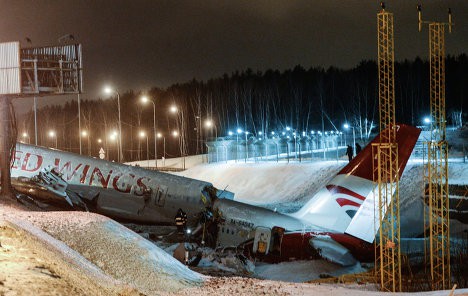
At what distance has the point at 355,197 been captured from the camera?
22.5m

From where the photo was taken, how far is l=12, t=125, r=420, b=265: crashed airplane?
2198cm

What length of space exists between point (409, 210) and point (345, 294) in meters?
26.3

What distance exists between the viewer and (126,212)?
27609 mm

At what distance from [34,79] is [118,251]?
13217 millimetres

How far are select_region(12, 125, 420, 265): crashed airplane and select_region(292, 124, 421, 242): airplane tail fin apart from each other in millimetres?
43

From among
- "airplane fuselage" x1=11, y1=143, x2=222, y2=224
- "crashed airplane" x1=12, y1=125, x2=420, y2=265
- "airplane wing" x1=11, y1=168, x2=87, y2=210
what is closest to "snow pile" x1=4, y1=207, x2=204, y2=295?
"crashed airplane" x1=12, y1=125, x2=420, y2=265

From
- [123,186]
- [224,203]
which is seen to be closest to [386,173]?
[224,203]

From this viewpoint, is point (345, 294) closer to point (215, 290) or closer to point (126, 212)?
point (215, 290)

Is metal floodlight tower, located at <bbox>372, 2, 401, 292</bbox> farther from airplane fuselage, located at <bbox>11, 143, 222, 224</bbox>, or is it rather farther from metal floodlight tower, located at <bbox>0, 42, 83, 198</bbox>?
metal floodlight tower, located at <bbox>0, 42, 83, 198</bbox>

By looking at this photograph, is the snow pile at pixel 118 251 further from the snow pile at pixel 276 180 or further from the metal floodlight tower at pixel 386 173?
the snow pile at pixel 276 180

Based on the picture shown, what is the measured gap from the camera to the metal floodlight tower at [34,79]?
24.5 meters

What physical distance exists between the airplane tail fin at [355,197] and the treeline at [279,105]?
6395cm

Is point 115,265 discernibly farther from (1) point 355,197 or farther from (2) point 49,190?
(2) point 49,190

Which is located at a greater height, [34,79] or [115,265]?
[34,79]
